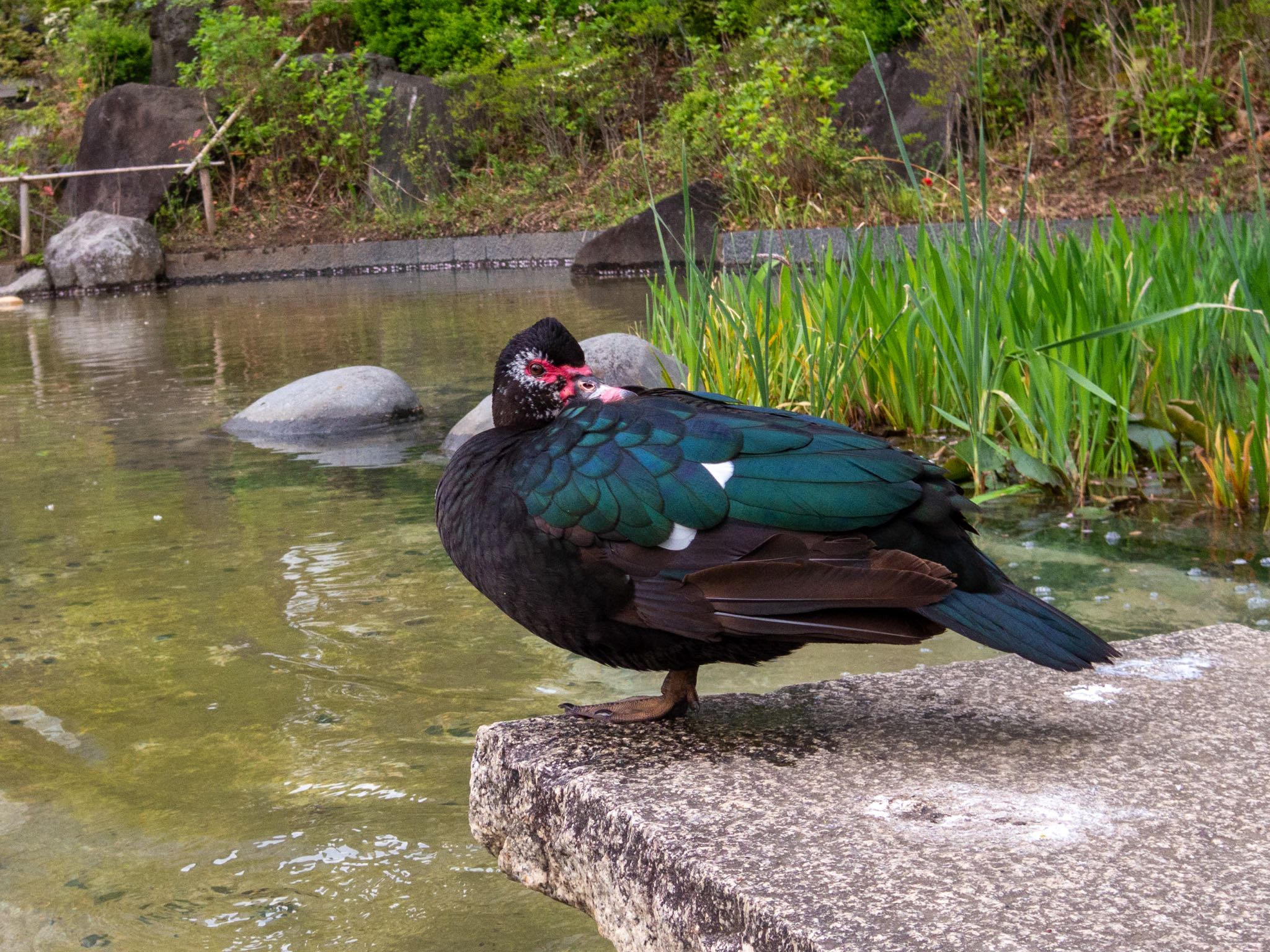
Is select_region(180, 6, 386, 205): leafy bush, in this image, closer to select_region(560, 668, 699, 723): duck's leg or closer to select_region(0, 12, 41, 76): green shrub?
select_region(0, 12, 41, 76): green shrub

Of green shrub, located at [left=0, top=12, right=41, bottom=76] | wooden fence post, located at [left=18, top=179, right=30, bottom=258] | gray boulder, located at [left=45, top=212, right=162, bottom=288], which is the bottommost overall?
gray boulder, located at [left=45, top=212, right=162, bottom=288]

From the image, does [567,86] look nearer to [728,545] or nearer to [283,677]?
[283,677]

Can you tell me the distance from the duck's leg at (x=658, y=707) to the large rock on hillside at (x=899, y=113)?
35.2ft

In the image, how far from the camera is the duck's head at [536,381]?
2.23 m

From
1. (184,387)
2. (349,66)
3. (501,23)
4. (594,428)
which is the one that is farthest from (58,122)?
(594,428)

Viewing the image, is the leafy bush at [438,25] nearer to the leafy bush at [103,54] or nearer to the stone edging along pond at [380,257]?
the stone edging along pond at [380,257]

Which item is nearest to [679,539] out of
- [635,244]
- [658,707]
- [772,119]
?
[658,707]

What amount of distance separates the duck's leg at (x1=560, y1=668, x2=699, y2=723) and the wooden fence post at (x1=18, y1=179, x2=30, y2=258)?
18.8 metres

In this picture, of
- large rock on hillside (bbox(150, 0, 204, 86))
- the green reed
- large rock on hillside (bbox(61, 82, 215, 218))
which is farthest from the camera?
large rock on hillside (bbox(150, 0, 204, 86))

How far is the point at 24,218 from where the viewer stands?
18.4 metres

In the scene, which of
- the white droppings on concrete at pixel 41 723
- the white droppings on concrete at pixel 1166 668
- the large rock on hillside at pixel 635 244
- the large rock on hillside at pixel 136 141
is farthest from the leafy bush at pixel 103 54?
the white droppings on concrete at pixel 1166 668

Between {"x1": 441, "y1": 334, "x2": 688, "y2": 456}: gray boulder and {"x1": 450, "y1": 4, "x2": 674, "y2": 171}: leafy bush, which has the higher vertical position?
{"x1": 450, "y1": 4, "x2": 674, "y2": 171}: leafy bush

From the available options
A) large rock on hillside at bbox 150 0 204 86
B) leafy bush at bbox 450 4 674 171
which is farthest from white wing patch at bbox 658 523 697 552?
large rock on hillside at bbox 150 0 204 86

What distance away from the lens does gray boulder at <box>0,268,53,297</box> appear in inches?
699
